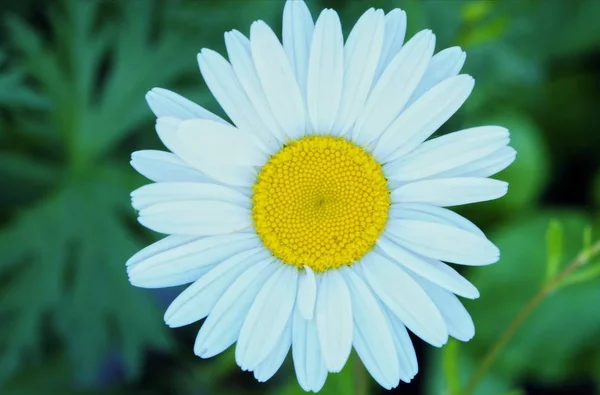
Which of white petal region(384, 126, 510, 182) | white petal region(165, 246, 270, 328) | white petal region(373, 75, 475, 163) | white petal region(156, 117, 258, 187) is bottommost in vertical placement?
white petal region(165, 246, 270, 328)

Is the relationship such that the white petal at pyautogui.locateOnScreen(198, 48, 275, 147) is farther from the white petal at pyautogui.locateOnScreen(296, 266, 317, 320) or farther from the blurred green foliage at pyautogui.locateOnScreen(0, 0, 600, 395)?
the blurred green foliage at pyautogui.locateOnScreen(0, 0, 600, 395)

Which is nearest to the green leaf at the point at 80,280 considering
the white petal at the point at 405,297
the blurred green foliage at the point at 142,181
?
the blurred green foliage at the point at 142,181

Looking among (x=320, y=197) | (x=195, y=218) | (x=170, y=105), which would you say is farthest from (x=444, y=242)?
(x=170, y=105)

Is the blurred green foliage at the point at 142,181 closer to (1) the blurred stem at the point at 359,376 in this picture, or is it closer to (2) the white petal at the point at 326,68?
(1) the blurred stem at the point at 359,376

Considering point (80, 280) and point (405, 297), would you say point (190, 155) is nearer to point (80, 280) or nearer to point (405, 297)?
point (405, 297)

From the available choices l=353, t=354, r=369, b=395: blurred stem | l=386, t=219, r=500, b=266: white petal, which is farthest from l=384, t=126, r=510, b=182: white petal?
l=353, t=354, r=369, b=395: blurred stem

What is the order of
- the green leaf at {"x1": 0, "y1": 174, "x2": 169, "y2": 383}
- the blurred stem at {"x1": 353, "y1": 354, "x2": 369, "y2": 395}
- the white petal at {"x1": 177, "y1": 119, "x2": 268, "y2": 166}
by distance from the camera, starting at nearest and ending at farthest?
the white petal at {"x1": 177, "y1": 119, "x2": 268, "y2": 166} < the blurred stem at {"x1": 353, "y1": 354, "x2": 369, "y2": 395} < the green leaf at {"x1": 0, "y1": 174, "x2": 169, "y2": 383}

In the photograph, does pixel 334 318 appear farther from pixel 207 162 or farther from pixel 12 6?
pixel 12 6
